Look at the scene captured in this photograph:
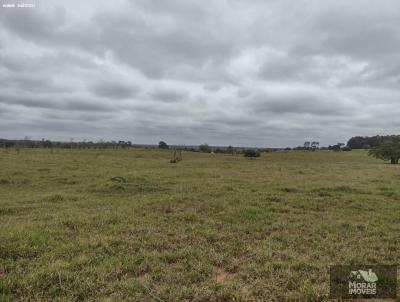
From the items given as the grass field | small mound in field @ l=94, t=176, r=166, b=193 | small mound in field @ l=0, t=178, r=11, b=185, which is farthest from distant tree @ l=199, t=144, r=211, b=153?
the grass field

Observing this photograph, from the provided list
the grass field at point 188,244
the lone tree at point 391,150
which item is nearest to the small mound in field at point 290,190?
the grass field at point 188,244

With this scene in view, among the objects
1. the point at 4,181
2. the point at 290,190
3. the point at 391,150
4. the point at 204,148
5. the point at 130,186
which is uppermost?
the point at 391,150

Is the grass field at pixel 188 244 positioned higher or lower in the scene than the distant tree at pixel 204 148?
lower

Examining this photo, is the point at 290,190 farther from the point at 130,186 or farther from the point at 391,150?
the point at 391,150

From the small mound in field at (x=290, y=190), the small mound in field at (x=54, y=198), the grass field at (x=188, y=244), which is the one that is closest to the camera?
the grass field at (x=188, y=244)

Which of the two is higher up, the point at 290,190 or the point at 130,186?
the point at 290,190

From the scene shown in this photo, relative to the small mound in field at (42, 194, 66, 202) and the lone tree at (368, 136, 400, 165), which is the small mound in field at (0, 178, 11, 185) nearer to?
the small mound in field at (42, 194, 66, 202)

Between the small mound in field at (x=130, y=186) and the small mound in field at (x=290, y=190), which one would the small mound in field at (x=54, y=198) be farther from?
the small mound in field at (x=290, y=190)

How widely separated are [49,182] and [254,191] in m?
12.7

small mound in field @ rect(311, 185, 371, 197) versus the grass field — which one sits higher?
small mound in field @ rect(311, 185, 371, 197)

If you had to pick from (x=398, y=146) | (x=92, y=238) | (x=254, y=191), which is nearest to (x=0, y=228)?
(x=92, y=238)

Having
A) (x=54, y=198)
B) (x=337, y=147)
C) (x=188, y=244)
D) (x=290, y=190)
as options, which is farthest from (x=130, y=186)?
(x=337, y=147)

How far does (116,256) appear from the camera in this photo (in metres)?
A: 6.38

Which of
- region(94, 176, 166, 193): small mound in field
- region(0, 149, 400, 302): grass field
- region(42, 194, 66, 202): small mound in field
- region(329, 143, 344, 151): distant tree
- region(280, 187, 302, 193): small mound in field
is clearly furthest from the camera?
region(329, 143, 344, 151): distant tree
